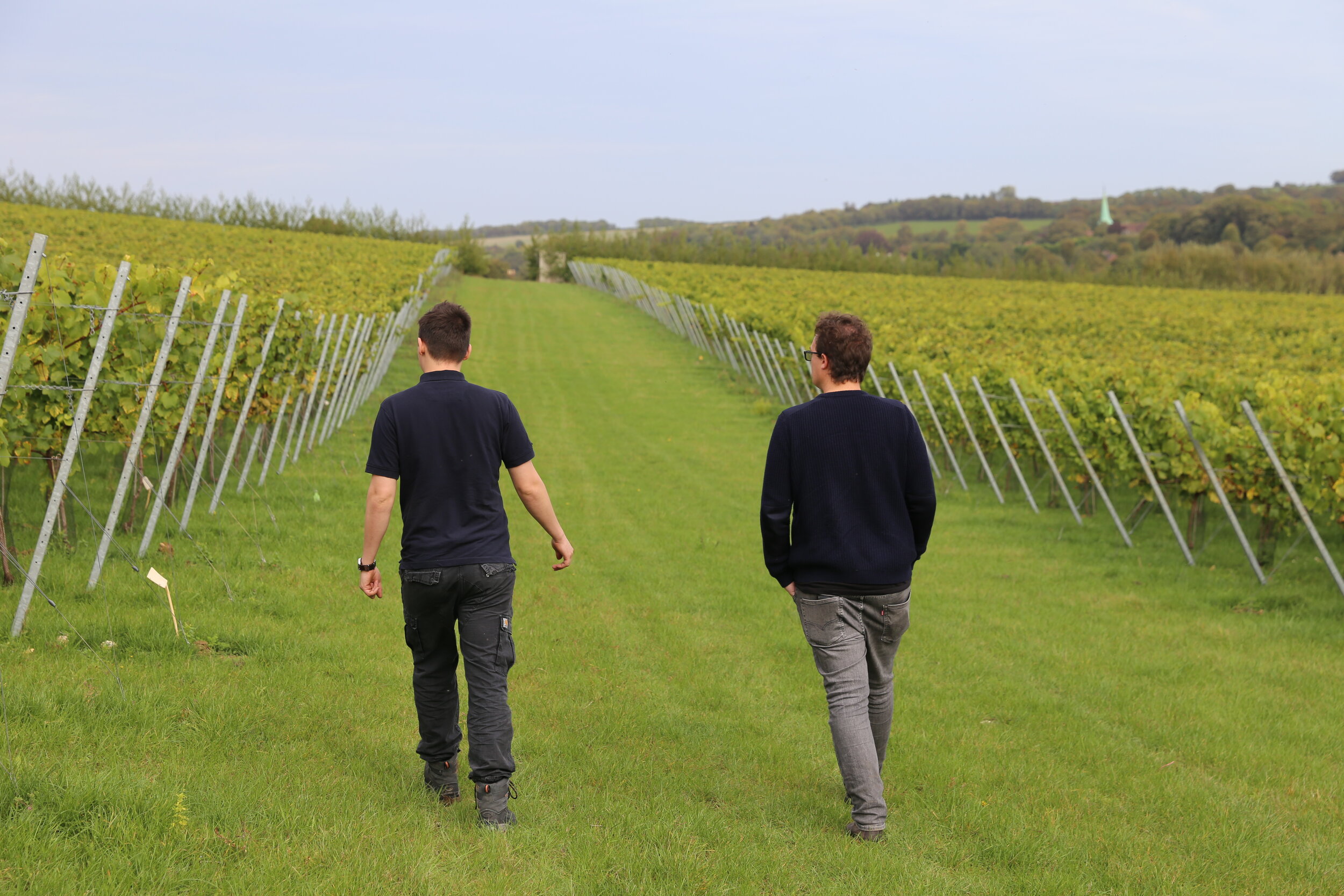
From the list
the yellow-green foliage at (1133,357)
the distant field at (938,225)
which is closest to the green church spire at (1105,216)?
the distant field at (938,225)

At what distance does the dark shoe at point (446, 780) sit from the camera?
4.13 m

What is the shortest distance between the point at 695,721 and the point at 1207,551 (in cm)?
817

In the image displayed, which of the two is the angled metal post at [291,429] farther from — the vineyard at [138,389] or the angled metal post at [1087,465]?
the angled metal post at [1087,465]

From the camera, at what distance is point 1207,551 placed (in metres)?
11.3

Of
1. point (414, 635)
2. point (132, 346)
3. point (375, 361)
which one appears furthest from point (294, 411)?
point (414, 635)

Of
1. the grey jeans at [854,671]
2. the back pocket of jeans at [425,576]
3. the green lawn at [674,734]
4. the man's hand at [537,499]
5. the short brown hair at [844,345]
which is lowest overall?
the green lawn at [674,734]

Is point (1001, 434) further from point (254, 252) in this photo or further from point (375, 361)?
point (254, 252)

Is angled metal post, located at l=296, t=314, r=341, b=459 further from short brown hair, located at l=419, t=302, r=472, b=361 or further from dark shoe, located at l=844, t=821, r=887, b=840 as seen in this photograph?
dark shoe, located at l=844, t=821, r=887, b=840

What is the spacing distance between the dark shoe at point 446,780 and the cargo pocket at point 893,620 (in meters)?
1.78

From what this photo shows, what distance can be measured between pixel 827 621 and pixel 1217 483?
24.6ft

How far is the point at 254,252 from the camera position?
35625 millimetres

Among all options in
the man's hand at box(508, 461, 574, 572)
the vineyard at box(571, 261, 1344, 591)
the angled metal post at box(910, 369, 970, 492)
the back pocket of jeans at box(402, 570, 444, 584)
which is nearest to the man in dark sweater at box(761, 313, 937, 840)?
the man's hand at box(508, 461, 574, 572)

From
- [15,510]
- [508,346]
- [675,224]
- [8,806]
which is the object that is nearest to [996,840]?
[8,806]

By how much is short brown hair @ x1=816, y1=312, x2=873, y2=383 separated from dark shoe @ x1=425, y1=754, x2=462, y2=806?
2161 millimetres
